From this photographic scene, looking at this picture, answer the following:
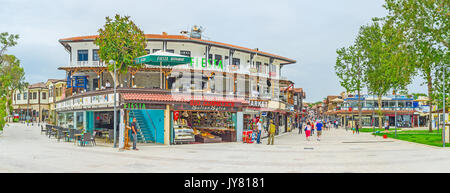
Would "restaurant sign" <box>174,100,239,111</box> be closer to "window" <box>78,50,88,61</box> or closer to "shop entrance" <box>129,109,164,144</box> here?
"shop entrance" <box>129,109,164,144</box>

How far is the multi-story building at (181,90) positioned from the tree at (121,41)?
2654mm

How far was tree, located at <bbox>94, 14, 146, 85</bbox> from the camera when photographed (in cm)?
2941

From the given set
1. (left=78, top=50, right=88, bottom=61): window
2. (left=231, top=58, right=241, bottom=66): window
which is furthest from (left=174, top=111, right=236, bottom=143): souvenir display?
(left=78, top=50, right=88, bottom=61): window

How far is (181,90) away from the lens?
84.5 feet

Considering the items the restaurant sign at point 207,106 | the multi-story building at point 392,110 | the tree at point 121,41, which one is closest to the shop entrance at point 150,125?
the restaurant sign at point 207,106

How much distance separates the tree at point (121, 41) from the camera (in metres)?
29.4

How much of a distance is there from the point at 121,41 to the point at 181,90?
25.2ft

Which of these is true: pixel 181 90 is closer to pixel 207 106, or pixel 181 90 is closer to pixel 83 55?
pixel 207 106

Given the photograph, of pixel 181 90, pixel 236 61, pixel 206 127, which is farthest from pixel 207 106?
pixel 236 61

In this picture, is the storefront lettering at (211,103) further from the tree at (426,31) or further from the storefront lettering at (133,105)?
the tree at (426,31)
